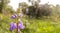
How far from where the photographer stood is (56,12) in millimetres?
16328

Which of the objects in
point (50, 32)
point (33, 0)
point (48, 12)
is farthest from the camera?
point (33, 0)

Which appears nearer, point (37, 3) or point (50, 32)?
point (50, 32)

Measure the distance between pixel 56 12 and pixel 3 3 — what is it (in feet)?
12.9

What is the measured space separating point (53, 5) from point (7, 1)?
3.43 meters

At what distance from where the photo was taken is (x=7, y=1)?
15.8m

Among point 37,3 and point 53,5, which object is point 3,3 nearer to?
point 37,3

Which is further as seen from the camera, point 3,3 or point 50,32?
point 3,3

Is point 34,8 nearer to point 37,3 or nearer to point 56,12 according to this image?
point 37,3

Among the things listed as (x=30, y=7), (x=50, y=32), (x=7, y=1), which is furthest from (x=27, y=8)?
(x=50, y=32)

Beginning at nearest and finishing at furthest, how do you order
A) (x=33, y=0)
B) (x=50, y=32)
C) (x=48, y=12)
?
(x=50, y=32) → (x=48, y=12) → (x=33, y=0)

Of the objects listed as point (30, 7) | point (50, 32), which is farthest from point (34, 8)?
point (50, 32)

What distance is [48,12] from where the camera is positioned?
51.3ft

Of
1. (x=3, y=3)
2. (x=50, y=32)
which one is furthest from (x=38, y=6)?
(x=50, y=32)

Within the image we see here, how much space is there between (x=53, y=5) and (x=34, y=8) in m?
1.43
